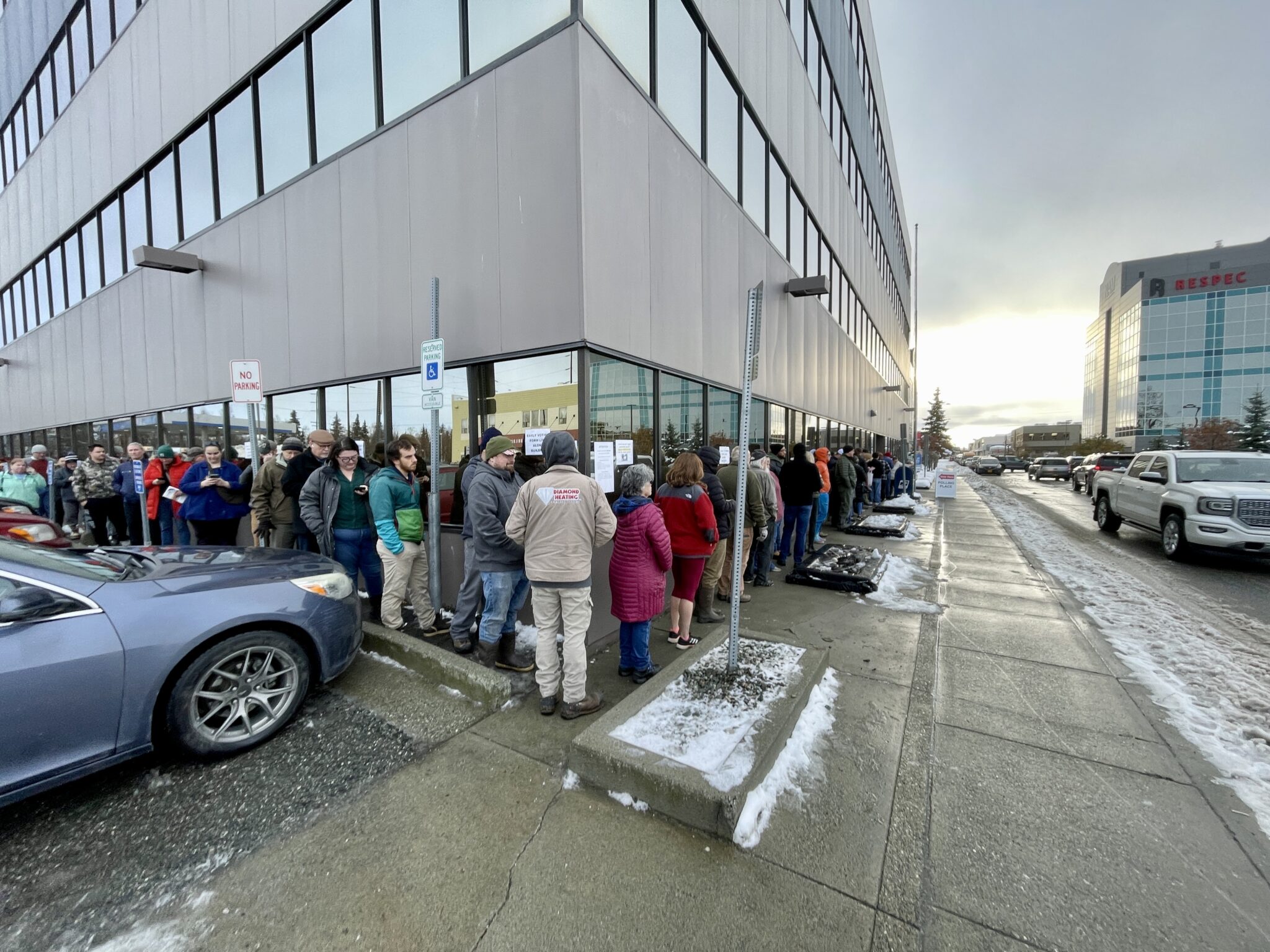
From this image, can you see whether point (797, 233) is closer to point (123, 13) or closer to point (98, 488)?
point (98, 488)

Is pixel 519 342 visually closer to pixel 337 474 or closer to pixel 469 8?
pixel 337 474

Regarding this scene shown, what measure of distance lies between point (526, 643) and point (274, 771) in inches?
77.6

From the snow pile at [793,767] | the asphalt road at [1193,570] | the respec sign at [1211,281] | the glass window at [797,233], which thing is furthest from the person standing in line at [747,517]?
the respec sign at [1211,281]

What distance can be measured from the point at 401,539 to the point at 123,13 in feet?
45.9

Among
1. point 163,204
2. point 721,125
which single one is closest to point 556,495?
point 721,125

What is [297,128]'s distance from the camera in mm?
6914

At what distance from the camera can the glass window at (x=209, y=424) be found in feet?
29.0

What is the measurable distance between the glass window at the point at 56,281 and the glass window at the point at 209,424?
7.63m

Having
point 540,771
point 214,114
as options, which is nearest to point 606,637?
point 540,771

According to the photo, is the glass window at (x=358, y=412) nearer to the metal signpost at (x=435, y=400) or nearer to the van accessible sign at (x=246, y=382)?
the van accessible sign at (x=246, y=382)

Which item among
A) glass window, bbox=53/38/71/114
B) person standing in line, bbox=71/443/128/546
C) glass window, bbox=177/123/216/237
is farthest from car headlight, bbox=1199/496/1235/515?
glass window, bbox=53/38/71/114

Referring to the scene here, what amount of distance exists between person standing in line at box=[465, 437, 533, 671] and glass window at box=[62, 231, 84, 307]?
14.7 m

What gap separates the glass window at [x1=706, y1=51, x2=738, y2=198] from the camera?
6867 mm

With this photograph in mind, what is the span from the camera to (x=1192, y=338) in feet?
224
